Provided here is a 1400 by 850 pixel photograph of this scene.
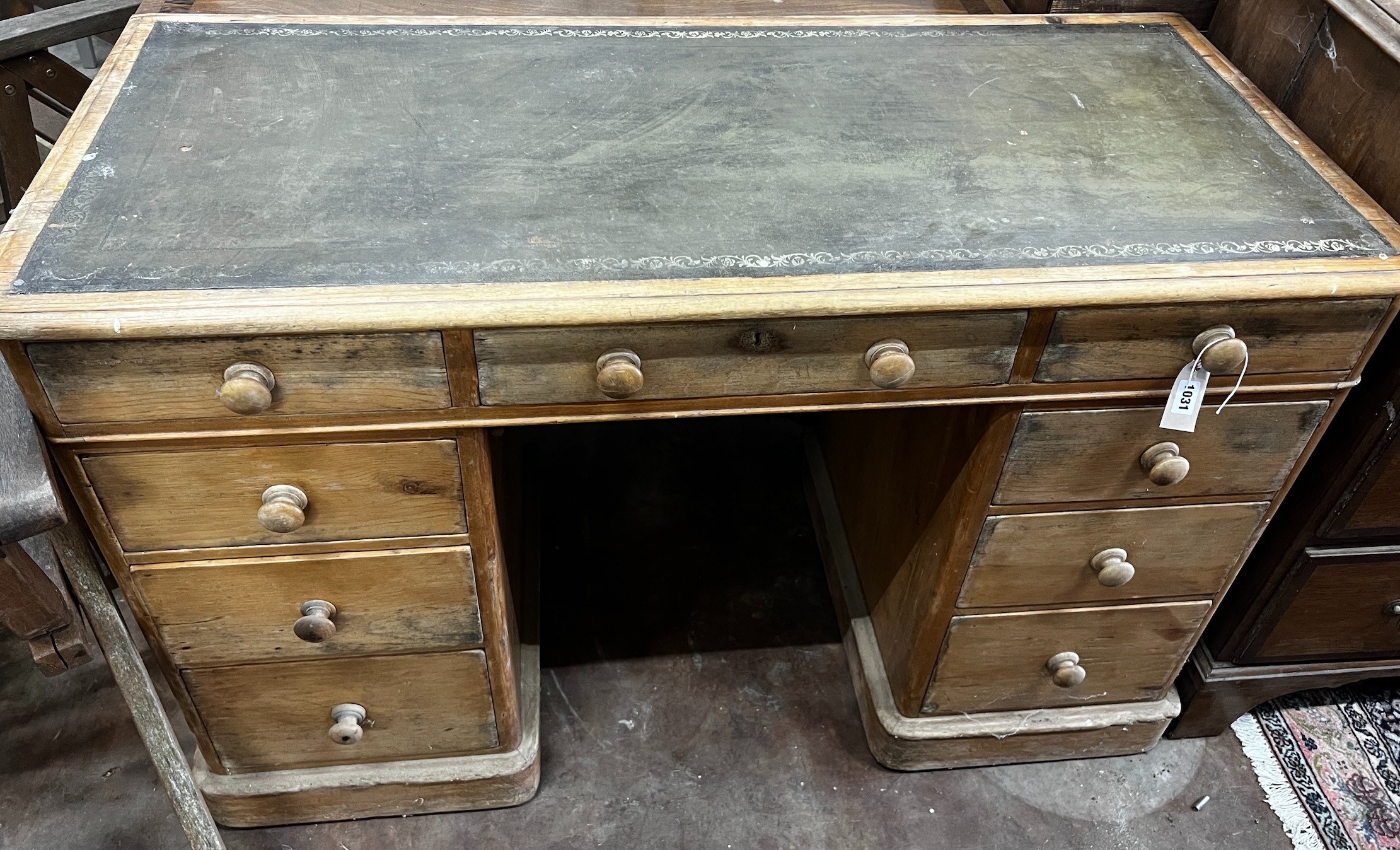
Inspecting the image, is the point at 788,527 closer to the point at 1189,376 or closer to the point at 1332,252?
the point at 1189,376

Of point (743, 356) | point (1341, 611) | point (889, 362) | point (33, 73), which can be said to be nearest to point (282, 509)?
point (743, 356)

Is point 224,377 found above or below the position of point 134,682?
above

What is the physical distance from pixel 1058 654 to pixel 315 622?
107 cm

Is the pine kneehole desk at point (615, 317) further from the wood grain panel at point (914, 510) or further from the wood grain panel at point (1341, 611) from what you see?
the wood grain panel at point (1341, 611)

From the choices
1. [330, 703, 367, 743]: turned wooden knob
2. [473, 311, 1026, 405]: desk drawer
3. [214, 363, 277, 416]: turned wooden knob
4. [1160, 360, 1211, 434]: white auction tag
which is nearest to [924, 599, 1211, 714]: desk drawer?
[1160, 360, 1211, 434]: white auction tag

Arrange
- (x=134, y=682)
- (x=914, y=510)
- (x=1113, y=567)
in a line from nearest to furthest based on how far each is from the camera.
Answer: (x=134, y=682) → (x=1113, y=567) → (x=914, y=510)

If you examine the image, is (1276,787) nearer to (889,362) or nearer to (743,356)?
(889,362)

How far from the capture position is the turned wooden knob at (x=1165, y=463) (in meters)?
1.23

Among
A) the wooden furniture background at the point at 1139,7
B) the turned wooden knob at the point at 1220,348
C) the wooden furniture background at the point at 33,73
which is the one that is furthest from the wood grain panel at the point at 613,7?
the turned wooden knob at the point at 1220,348

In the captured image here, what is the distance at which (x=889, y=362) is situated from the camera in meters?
1.06

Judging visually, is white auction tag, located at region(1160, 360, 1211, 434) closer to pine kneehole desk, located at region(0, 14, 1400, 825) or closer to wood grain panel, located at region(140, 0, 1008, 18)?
pine kneehole desk, located at region(0, 14, 1400, 825)

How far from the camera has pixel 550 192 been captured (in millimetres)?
1131

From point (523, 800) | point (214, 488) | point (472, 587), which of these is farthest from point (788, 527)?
point (214, 488)

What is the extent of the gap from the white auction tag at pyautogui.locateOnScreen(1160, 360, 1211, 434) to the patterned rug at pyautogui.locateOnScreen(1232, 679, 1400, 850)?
2.84ft
